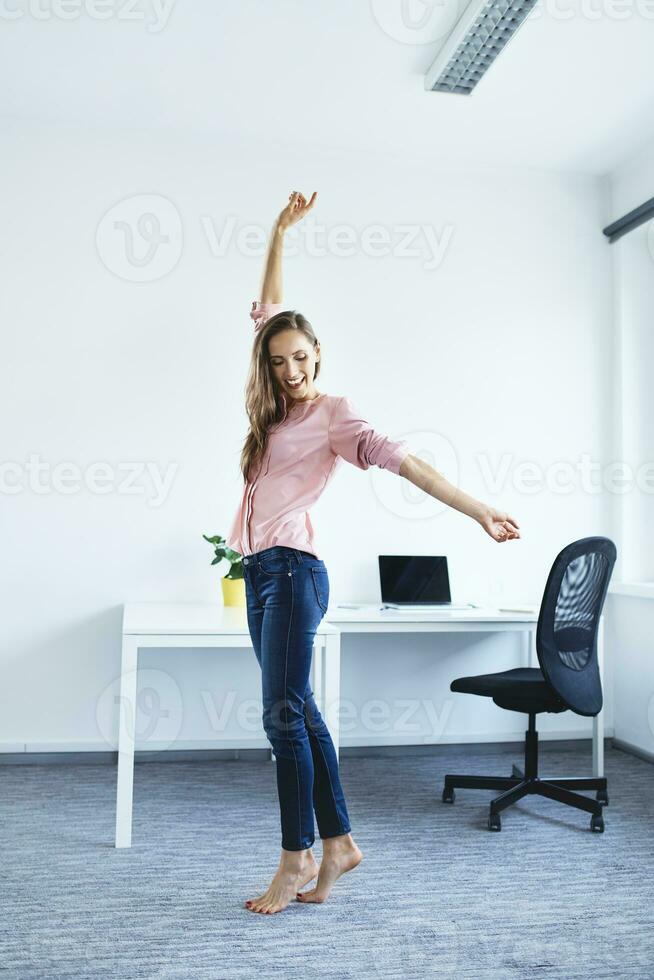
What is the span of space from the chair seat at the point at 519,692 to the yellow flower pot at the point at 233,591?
3.18 feet

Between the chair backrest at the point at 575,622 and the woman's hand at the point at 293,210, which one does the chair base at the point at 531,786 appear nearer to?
the chair backrest at the point at 575,622

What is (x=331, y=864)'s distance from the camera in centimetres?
215

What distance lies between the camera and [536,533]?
3898 mm

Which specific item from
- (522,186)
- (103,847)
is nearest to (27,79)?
(522,186)

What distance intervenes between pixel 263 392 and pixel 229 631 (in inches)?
33.4

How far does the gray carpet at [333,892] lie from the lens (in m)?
1.85

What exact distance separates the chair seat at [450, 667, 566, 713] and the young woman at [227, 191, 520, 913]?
87cm

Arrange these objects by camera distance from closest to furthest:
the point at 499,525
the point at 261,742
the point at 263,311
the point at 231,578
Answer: the point at 499,525, the point at 263,311, the point at 231,578, the point at 261,742

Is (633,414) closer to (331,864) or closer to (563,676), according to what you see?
(563,676)

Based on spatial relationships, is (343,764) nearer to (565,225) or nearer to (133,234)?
(133,234)

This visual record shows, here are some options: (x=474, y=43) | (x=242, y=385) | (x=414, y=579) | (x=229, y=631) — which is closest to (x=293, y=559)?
(x=229, y=631)

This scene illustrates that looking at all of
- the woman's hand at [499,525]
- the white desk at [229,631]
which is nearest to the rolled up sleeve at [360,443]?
the woman's hand at [499,525]

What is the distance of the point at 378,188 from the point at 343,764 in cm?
258

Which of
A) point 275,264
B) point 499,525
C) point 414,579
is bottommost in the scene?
point 414,579
